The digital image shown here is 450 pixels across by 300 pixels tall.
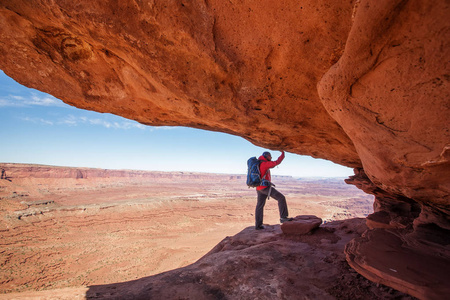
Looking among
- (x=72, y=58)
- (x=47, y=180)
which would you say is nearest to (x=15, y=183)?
(x=47, y=180)

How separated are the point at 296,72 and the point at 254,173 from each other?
3394mm

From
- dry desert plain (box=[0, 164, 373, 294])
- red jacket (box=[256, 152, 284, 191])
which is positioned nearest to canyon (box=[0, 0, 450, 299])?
red jacket (box=[256, 152, 284, 191])

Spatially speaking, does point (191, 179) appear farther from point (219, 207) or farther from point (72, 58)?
point (72, 58)

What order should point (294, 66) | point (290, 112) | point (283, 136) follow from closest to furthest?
1. point (294, 66)
2. point (290, 112)
3. point (283, 136)

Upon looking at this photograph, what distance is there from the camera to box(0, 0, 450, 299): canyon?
188cm

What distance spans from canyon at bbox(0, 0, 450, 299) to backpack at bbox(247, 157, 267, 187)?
1602mm

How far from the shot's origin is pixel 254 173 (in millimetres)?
6070

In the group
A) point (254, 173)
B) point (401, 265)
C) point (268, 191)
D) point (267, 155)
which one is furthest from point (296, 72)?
point (268, 191)

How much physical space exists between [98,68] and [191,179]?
74.9m

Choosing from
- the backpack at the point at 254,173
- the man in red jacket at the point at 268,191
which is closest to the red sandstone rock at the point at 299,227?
the man in red jacket at the point at 268,191

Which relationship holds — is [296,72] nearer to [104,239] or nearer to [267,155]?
[267,155]

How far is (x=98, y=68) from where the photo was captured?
3990 mm

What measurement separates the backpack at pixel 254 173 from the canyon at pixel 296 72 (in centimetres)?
160

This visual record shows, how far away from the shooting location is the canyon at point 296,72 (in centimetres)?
188
